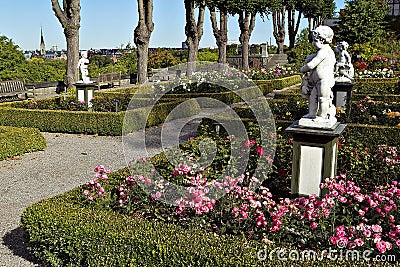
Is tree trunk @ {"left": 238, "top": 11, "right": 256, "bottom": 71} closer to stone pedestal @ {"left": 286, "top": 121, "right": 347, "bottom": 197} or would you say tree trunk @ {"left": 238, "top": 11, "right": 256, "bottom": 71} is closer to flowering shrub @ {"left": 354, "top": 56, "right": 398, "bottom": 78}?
flowering shrub @ {"left": 354, "top": 56, "right": 398, "bottom": 78}

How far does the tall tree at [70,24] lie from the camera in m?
15.2

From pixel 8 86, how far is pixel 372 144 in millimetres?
11973

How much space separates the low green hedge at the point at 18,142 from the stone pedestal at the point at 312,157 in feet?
17.7

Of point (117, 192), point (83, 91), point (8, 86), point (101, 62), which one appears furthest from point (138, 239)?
point (101, 62)

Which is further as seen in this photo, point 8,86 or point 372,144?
point 8,86

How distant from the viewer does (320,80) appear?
13.8 ft

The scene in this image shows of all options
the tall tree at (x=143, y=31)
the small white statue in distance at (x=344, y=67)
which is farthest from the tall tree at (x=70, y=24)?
the small white statue in distance at (x=344, y=67)

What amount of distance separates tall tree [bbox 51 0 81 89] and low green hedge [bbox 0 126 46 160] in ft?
25.5

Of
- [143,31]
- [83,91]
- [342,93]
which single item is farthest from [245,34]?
[342,93]

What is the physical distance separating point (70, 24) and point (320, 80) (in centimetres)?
1307

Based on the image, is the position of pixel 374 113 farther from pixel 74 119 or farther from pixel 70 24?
pixel 70 24

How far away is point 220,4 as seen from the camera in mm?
19484

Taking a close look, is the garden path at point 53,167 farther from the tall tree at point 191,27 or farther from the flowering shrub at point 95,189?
the tall tree at point 191,27

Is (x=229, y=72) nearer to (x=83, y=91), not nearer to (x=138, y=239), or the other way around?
(x=83, y=91)
